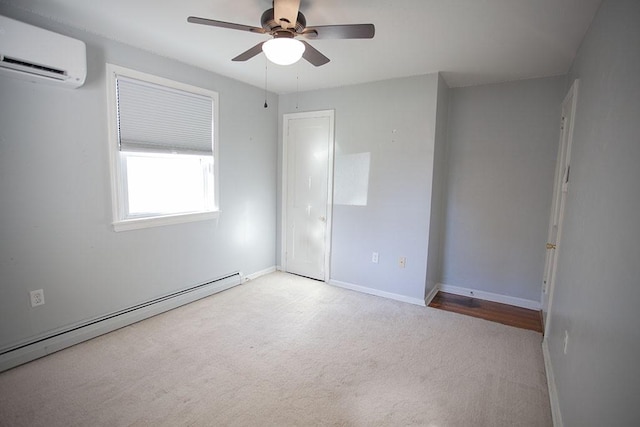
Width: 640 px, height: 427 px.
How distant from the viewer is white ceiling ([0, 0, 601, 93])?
1.94 meters

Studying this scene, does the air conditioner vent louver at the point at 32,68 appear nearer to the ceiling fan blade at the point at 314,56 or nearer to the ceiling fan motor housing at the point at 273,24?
the ceiling fan motor housing at the point at 273,24

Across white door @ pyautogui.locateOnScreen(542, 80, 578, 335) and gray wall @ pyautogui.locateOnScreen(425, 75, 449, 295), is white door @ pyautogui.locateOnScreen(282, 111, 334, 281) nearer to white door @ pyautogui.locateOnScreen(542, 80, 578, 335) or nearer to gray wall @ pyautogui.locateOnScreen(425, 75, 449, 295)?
gray wall @ pyautogui.locateOnScreen(425, 75, 449, 295)

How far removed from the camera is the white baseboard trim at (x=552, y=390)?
1.76m

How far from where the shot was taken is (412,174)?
131 inches

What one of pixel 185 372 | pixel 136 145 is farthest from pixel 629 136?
pixel 136 145

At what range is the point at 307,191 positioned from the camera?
13.4 ft

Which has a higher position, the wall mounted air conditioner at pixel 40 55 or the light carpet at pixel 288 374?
the wall mounted air conditioner at pixel 40 55

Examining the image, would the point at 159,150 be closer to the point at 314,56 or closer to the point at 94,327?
the point at 94,327

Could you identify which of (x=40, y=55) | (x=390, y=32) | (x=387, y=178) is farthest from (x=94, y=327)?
(x=390, y=32)

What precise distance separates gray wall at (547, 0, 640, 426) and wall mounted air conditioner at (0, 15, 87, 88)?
3.18 metres

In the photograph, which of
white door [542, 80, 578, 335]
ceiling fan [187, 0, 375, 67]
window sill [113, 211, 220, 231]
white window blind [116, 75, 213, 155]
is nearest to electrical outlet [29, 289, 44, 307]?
window sill [113, 211, 220, 231]

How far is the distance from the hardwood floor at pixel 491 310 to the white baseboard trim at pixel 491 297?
65mm

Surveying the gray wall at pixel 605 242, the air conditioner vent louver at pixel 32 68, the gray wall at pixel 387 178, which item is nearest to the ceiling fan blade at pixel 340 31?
the gray wall at pixel 605 242

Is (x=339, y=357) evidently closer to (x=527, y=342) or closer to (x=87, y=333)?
(x=527, y=342)
